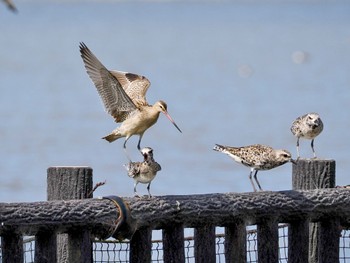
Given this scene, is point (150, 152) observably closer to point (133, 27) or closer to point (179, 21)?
point (133, 27)

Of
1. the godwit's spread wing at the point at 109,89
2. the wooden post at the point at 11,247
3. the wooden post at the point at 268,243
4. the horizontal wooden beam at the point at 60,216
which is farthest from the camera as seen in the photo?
the godwit's spread wing at the point at 109,89

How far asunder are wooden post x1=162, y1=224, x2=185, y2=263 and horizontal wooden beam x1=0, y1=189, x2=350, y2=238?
6cm

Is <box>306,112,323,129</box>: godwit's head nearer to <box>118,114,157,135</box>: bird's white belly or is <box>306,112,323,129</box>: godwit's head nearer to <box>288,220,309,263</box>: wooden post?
<box>118,114,157,135</box>: bird's white belly

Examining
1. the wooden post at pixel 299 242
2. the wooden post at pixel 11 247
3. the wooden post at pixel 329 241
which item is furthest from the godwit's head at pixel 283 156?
the wooden post at pixel 11 247

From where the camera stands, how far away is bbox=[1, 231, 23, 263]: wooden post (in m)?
7.13

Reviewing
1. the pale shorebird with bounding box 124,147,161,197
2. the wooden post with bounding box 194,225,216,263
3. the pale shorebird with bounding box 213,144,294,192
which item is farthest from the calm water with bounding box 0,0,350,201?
the wooden post with bounding box 194,225,216,263

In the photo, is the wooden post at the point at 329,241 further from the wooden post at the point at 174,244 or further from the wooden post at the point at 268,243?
the wooden post at the point at 174,244

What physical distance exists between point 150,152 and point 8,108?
2396 centimetres

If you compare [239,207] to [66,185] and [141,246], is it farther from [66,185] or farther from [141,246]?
[66,185]

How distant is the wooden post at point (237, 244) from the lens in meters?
8.02

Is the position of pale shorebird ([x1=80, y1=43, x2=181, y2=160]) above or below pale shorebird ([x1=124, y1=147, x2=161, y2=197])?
above

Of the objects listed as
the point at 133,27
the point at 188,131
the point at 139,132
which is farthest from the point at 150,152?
the point at 133,27

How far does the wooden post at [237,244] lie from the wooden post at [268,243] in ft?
0.53

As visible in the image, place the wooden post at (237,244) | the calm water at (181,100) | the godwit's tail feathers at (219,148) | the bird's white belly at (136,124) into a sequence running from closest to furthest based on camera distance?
1. the wooden post at (237,244)
2. the godwit's tail feathers at (219,148)
3. the bird's white belly at (136,124)
4. the calm water at (181,100)
